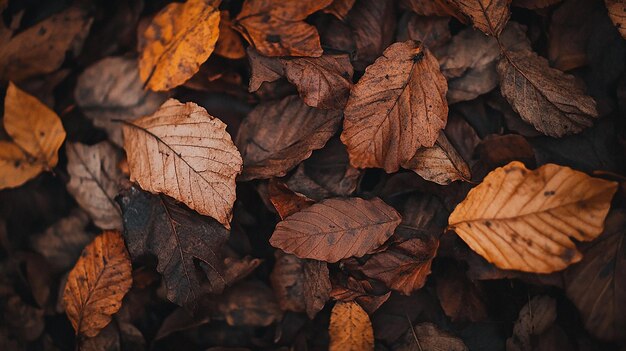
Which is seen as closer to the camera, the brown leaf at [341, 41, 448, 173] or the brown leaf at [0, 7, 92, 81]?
the brown leaf at [341, 41, 448, 173]

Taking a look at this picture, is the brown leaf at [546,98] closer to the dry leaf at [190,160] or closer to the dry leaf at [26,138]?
the dry leaf at [190,160]

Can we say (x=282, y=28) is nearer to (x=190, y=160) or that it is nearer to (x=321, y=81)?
(x=321, y=81)

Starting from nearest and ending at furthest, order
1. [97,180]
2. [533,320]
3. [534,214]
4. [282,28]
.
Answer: [534,214], [533,320], [282,28], [97,180]

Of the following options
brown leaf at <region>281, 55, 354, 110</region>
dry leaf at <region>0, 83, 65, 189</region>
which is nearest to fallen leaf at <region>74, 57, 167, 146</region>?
dry leaf at <region>0, 83, 65, 189</region>

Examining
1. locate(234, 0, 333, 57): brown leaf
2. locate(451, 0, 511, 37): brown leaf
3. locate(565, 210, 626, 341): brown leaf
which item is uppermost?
locate(451, 0, 511, 37): brown leaf

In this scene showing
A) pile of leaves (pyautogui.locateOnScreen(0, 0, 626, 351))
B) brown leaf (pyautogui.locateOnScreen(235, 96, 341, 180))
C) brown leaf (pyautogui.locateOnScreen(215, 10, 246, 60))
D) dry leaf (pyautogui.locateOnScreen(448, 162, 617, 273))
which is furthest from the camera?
brown leaf (pyautogui.locateOnScreen(215, 10, 246, 60))

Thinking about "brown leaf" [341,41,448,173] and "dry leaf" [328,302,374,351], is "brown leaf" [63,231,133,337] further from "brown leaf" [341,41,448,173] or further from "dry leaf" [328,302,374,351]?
"brown leaf" [341,41,448,173]

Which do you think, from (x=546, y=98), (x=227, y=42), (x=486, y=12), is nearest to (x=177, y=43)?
(x=227, y=42)
